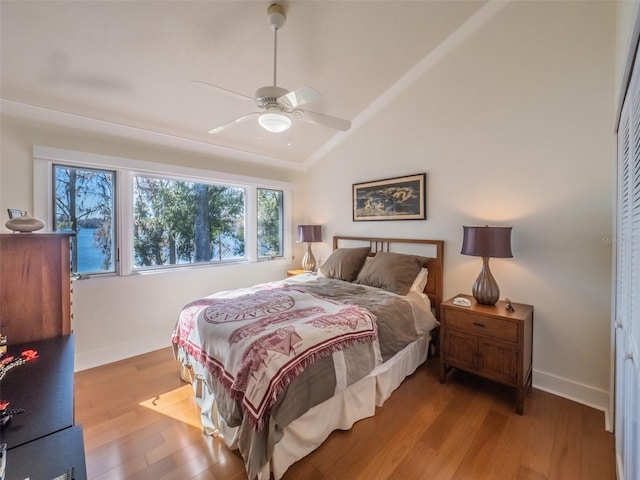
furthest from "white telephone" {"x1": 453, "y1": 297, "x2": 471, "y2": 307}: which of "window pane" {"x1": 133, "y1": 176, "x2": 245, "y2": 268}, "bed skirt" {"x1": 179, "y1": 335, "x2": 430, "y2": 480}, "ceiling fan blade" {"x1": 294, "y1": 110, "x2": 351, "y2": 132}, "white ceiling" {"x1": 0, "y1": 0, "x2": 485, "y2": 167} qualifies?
"window pane" {"x1": 133, "y1": 176, "x2": 245, "y2": 268}

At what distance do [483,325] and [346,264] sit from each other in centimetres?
153

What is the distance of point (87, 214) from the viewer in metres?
2.76

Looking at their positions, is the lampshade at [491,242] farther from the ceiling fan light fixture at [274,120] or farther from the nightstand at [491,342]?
the ceiling fan light fixture at [274,120]

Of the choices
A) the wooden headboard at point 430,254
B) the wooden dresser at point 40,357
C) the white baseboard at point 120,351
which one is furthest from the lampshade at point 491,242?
the white baseboard at point 120,351

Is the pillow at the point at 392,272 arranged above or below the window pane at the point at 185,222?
below

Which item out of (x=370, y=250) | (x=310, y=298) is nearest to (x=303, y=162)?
(x=370, y=250)

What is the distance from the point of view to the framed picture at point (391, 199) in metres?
3.09

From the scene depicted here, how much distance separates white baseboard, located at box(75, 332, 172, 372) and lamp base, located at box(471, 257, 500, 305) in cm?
331

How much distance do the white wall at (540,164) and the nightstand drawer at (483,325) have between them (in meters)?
0.53

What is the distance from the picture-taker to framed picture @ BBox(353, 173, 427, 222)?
3088mm

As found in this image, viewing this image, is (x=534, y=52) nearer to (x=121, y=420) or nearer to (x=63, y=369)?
(x=63, y=369)

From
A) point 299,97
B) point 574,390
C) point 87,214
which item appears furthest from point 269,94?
point 574,390

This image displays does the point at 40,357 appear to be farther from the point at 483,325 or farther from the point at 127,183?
the point at 483,325

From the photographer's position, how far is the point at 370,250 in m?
3.54
